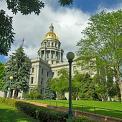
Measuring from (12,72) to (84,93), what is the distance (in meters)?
19.0

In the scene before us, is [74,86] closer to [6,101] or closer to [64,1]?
[6,101]

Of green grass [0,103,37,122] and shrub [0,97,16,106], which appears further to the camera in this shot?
shrub [0,97,16,106]

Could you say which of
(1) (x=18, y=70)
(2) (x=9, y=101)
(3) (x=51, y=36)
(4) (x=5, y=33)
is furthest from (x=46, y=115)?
(3) (x=51, y=36)

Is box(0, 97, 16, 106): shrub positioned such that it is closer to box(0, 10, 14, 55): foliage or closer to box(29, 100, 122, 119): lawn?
box(29, 100, 122, 119): lawn

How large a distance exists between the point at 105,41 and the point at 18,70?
22.0 metres

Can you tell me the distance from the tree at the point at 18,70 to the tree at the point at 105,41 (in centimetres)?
1649

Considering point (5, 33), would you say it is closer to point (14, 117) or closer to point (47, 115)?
point (47, 115)

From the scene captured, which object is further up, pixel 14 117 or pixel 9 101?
pixel 9 101

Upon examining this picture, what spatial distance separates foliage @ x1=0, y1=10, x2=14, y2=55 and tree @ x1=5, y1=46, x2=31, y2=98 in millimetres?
44382

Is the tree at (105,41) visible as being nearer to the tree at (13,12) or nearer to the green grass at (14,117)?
the green grass at (14,117)

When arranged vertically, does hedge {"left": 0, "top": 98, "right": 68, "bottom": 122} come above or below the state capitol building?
below

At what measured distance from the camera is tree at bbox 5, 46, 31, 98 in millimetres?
57194

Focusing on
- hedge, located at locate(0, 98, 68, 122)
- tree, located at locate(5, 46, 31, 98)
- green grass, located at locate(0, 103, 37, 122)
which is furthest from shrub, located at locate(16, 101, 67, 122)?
tree, located at locate(5, 46, 31, 98)

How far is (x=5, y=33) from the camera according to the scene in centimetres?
1303
